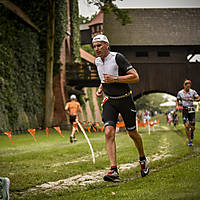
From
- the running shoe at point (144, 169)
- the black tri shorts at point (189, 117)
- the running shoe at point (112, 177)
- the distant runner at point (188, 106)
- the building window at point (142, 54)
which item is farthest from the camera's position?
the building window at point (142, 54)

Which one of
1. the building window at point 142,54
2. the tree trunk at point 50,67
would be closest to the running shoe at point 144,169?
the tree trunk at point 50,67

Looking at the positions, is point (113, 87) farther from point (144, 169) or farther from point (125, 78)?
point (144, 169)

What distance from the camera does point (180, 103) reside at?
934 cm

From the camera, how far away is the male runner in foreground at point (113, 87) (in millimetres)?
4402

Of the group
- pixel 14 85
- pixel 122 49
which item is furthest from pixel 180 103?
pixel 122 49

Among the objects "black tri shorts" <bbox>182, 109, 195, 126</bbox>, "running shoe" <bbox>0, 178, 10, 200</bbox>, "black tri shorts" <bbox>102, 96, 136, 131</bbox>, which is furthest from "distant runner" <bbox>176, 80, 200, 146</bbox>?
"running shoe" <bbox>0, 178, 10, 200</bbox>

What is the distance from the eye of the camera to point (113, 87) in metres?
4.57

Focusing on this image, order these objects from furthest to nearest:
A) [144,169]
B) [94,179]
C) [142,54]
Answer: [142,54] → [94,179] → [144,169]

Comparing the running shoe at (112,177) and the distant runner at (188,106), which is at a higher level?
the distant runner at (188,106)

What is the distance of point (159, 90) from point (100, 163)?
17.1 meters

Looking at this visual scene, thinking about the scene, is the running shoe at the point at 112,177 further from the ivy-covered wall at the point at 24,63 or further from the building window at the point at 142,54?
the building window at the point at 142,54

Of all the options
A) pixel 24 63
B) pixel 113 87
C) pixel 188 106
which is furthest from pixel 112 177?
pixel 24 63

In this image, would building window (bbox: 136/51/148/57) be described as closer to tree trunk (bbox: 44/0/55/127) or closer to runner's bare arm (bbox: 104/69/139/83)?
tree trunk (bbox: 44/0/55/127)

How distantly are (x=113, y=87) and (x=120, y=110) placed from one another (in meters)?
0.33
